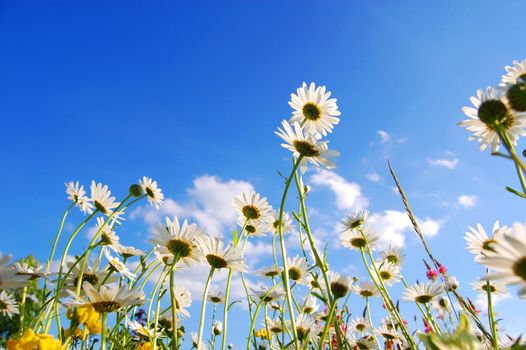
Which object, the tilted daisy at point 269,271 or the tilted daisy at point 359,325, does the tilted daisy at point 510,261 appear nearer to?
the tilted daisy at point 269,271

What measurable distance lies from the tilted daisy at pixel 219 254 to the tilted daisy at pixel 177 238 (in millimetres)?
33

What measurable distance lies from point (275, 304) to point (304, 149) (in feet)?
4.56

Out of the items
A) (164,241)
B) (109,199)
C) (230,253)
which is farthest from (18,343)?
(109,199)

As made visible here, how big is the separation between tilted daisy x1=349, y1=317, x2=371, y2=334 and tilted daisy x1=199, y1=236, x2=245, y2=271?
208 centimetres

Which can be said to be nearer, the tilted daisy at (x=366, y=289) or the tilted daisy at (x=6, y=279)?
the tilted daisy at (x=6, y=279)

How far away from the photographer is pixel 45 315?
1898 mm

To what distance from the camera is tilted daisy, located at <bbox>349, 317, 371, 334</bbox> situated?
3502 mm

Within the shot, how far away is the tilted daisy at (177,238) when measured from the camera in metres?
1.68

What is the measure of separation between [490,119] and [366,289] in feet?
6.54

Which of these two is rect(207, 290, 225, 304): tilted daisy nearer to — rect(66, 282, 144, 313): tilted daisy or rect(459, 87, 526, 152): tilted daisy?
rect(66, 282, 144, 313): tilted daisy

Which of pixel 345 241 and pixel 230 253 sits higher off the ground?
pixel 345 241

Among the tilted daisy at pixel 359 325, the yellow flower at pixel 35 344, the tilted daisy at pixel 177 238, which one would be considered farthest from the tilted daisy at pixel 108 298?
the tilted daisy at pixel 359 325

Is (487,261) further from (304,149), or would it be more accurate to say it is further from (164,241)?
(304,149)

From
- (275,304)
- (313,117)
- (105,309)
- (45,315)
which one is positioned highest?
(313,117)
